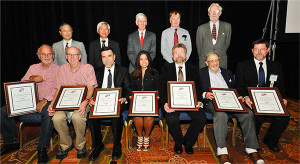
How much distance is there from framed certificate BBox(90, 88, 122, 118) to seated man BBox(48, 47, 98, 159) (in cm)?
25

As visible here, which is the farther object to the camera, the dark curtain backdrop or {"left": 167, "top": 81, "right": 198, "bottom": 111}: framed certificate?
the dark curtain backdrop

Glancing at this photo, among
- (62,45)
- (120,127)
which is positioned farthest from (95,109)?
(62,45)

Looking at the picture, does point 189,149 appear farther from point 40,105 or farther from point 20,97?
point 20,97

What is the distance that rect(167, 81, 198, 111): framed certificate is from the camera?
287 centimetres

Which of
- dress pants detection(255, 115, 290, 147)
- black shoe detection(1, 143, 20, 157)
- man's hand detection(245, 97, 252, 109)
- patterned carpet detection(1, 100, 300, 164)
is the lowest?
patterned carpet detection(1, 100, 300, 164)

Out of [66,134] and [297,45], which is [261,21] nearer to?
[297,45]

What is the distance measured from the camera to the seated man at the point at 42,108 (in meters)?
3.04

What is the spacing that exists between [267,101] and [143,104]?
2.02 meters

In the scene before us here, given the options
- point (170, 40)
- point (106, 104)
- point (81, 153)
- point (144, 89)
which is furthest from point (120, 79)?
point (170, 40)

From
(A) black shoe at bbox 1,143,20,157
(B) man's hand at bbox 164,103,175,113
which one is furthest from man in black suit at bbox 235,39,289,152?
(A) black shoe at bbox 1,143,20,157

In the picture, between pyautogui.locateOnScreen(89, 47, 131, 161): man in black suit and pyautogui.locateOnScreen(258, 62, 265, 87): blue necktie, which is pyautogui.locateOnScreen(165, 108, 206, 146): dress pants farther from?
pyautogui.locateOnScreen(258, 62, 265, 87): blue necktie

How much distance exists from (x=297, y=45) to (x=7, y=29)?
915cm

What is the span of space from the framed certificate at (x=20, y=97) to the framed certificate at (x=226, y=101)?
3086mm

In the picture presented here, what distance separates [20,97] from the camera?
304 centimetres
